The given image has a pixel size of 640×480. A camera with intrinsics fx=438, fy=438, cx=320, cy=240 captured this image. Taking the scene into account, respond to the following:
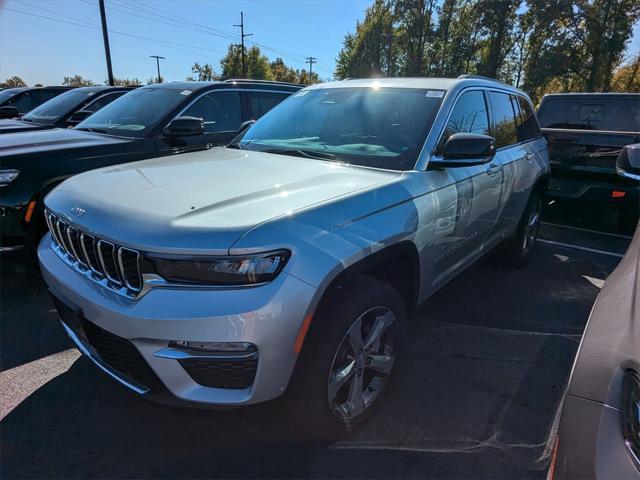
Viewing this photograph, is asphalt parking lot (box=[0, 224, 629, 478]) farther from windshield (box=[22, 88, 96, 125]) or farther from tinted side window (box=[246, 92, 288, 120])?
windshield (box=[22, 88, 96, 125])

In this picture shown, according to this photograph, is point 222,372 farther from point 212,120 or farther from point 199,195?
point 212,120

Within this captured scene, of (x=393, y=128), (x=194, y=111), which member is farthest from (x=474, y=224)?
(x=194, y=111)

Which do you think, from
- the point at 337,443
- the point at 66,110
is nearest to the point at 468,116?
the point at 337,443

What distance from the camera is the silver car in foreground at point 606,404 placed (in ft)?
3.75

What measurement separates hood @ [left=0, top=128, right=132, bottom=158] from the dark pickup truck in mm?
5651

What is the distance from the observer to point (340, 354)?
2.14m

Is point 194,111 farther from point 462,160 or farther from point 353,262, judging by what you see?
point 353,262

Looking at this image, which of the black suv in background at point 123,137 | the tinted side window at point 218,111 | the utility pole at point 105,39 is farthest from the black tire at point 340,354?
the utility pole at point 105,39

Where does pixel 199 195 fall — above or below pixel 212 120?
below

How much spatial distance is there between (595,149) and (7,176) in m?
6.68

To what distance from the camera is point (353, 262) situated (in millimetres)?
2025

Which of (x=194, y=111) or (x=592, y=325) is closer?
(x=592, y=325)

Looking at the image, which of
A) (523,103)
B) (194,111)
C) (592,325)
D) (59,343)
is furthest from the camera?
(194,111)

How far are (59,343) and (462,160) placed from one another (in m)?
3.07
